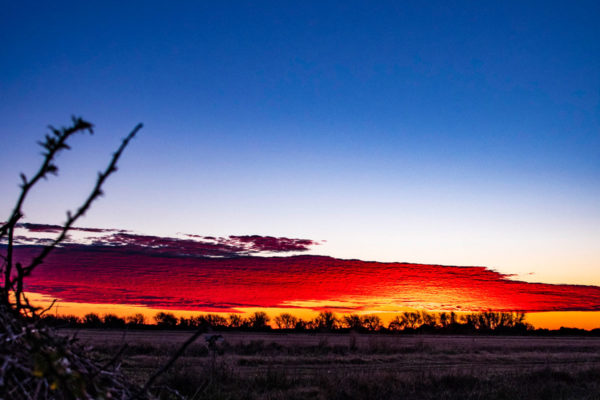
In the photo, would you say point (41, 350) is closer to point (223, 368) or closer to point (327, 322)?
point (223, 368)

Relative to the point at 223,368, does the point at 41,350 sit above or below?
above

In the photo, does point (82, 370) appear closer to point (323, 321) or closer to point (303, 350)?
point (303, 350)

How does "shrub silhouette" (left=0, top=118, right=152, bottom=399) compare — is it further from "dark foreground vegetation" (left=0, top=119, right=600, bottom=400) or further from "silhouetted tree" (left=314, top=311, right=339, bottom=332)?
"silhouetted tree" (left=314, top=311, right=339, bottom=332)

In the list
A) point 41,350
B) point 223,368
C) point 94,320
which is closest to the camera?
point 41,350

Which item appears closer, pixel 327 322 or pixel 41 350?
pixel 41 350

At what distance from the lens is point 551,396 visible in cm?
1559

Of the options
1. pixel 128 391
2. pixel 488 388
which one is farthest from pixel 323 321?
pixel 128 391

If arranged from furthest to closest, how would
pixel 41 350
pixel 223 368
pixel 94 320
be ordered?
pixel 94 320 → pixel 223 368 → pixel 41 350

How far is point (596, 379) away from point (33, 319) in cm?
2401

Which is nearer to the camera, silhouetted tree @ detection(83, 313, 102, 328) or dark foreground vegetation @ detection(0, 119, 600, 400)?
dark foreground vegetation @ detection(0, 119, 600, 400)

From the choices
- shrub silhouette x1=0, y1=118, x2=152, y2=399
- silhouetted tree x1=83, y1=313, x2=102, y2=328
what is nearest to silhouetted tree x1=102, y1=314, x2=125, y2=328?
silhouetted tree x1=83, y1=313, x2=102, y2=328

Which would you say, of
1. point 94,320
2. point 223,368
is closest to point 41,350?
point 223,368

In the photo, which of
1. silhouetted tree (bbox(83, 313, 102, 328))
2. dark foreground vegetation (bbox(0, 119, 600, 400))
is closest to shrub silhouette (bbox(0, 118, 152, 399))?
dark foreground vegetation (bbox(0, 119, 600, 400))

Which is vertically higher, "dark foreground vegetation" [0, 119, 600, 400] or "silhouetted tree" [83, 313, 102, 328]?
"dark foreground vegetation" [0, 119, 600, 400]
